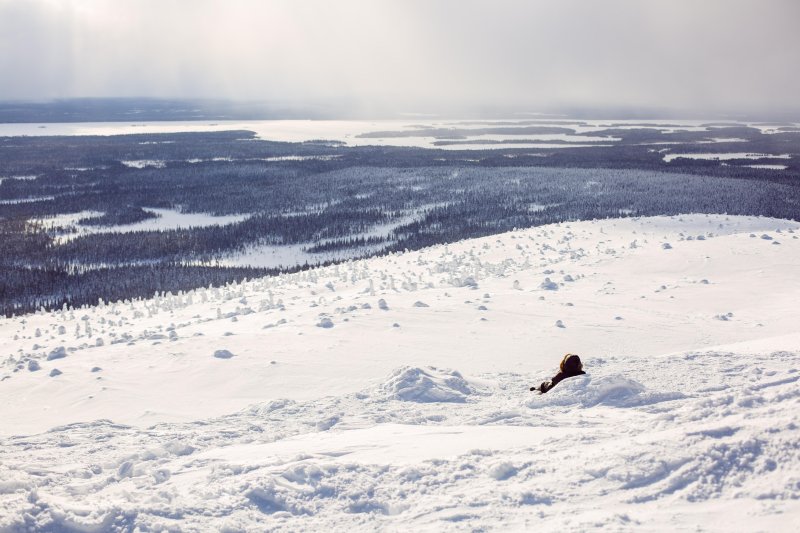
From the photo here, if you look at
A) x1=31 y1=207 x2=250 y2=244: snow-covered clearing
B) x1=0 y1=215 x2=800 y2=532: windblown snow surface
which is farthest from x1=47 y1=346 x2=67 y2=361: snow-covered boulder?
x1=31 y1=207 x2=250 y2=244: snow-covered clearing

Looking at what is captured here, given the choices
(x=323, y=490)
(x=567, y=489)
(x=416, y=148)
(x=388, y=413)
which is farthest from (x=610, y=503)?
(x=416, y=148)

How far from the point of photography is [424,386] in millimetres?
8664

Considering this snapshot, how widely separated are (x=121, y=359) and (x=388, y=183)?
45.7 metres

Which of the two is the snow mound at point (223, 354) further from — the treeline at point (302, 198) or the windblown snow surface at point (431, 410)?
the treeline at point (302, 198)

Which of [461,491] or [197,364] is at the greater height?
[461,491]

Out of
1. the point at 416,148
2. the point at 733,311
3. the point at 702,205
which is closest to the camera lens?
the point at 733,311

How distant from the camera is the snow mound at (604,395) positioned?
7.65 metres

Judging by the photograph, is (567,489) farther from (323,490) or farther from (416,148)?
(416,148)

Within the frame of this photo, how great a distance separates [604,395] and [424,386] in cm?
215

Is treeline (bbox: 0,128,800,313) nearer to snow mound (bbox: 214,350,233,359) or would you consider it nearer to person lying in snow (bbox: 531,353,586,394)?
snow mound (bbox: 214,350,233,359)

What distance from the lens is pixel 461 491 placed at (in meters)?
5.36

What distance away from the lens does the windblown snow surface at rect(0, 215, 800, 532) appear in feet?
16.8

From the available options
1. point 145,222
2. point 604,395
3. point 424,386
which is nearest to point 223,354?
point 424,386

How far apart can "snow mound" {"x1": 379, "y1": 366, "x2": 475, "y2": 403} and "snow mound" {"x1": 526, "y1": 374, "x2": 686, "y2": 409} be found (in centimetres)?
110
